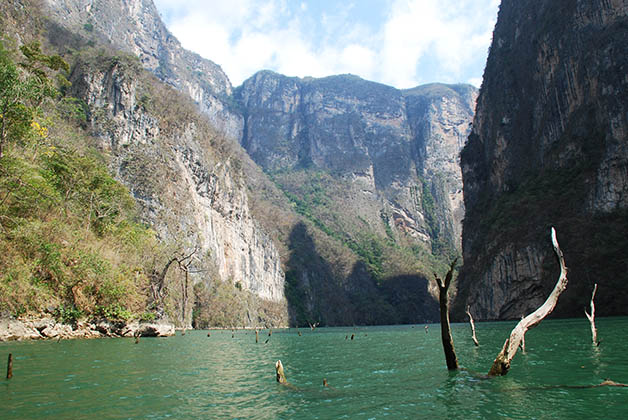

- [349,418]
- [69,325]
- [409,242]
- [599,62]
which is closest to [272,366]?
[349,418]

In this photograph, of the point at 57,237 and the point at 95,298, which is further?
the point at 95,298

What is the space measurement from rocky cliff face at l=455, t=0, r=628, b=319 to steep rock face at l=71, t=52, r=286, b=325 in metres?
→ 48.6

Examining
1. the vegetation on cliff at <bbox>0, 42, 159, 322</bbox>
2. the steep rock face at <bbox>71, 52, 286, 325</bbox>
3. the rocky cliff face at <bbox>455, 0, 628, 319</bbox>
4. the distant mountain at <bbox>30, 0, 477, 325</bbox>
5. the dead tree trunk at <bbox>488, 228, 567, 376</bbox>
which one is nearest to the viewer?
the dead tree trunk at <bbox>488, 228, 567, 376</bbox>

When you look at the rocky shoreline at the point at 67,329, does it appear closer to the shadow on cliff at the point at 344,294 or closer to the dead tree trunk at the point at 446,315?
the dead tree trunk at the point at 446,315

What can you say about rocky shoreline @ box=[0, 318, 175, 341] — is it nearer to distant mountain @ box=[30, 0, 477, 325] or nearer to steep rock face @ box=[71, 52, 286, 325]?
steep rock face @ box=[71, 52, 286, 325]

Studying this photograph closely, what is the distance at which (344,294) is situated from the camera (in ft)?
426

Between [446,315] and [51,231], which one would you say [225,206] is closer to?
[51,231]

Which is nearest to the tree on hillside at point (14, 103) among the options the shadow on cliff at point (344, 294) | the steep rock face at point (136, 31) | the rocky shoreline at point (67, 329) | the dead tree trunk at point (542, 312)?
the rocky shoreline at point (67, 329)

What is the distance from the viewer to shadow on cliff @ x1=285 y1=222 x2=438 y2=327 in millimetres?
120750

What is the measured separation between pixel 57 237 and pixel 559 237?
58.7 metres

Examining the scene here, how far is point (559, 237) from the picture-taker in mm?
58281

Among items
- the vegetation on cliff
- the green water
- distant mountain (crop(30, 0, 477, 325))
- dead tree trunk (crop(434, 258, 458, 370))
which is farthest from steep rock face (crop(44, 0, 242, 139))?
dead tree trunk (crop(434, 258, 458, 370))

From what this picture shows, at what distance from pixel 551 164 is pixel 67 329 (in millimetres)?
69474

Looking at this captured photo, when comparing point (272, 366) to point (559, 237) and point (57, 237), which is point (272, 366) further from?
point (559, 237)
